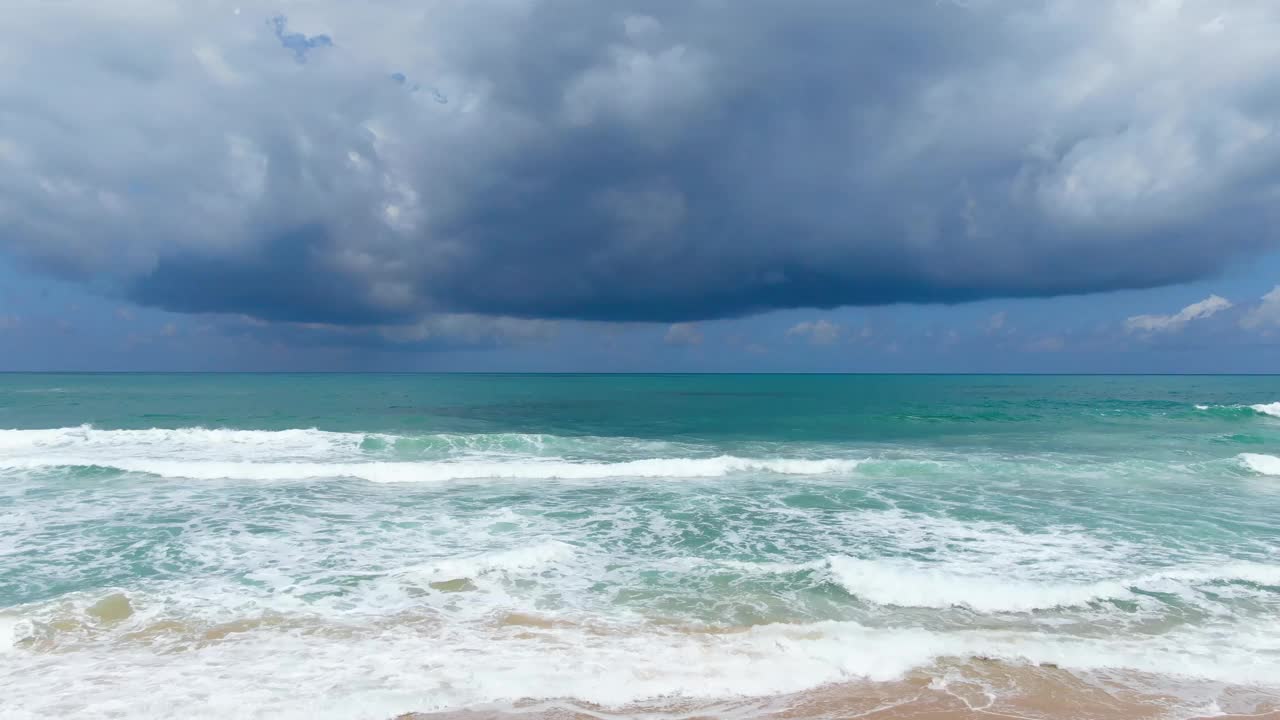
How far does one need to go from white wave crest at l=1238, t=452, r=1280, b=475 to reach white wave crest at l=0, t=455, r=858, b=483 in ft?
43.3

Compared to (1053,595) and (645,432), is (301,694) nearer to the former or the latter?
(1053,595)

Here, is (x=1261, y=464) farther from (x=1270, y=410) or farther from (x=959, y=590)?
(x=1270, y=410)

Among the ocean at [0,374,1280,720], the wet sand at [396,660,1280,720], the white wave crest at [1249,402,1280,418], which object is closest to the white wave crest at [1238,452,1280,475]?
the ocean at [0,374,1280,720]

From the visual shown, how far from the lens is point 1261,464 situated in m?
22.0

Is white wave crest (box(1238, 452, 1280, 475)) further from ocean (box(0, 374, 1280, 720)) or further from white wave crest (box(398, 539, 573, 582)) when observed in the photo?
white wave crest (box(398, 539, 573, 582))

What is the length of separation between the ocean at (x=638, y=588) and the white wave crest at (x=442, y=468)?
144 millimetres

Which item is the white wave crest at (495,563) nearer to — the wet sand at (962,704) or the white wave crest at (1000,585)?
the wet sand at (962,704)

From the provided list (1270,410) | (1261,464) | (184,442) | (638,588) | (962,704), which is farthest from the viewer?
(1270,410)

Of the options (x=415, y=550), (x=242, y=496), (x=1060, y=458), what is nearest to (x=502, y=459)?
(x=242, y=496)

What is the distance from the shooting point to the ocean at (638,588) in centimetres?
684

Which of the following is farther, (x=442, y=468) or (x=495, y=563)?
(x=442, y=468)

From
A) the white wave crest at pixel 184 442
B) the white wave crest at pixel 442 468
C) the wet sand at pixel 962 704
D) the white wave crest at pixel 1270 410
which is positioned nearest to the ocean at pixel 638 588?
the wet sand at pixel 962 704

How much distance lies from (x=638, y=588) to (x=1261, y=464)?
24.2 meters

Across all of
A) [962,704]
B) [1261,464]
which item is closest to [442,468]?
[962,704]
